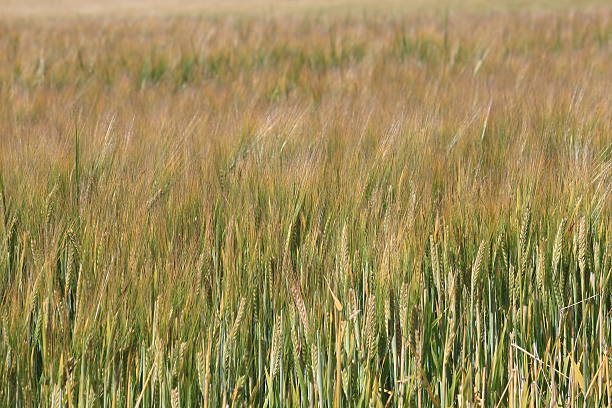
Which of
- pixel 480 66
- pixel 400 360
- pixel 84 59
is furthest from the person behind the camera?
pixel 84 59

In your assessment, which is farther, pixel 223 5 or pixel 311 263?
pixel 223 5

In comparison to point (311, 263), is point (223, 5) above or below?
below

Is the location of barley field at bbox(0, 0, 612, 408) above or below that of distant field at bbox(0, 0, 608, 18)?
above

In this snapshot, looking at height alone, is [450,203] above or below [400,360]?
above

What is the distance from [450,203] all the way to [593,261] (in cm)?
29

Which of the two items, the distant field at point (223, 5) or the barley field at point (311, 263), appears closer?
the barley field at point (311, 263)

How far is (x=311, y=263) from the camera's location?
132cm

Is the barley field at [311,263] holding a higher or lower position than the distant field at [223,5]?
higher

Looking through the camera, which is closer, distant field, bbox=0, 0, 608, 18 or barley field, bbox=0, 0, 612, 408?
barley field, bbox=0, 0, 612, 408

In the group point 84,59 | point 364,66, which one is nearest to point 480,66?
point 364,66

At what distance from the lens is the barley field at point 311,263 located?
1.20 m

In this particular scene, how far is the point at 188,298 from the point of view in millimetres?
1192

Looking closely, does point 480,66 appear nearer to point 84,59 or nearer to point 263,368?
point 84,59

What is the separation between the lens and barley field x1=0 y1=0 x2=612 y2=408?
3.92ft
